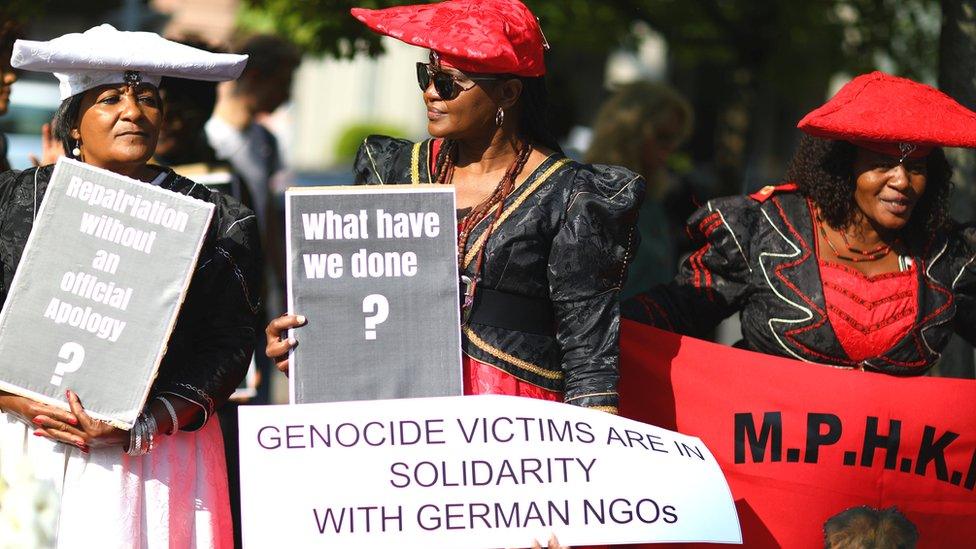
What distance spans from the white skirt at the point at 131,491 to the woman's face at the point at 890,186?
2.13m

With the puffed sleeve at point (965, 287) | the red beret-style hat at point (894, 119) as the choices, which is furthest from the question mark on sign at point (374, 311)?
the puffed sleeve at point (965, 287)

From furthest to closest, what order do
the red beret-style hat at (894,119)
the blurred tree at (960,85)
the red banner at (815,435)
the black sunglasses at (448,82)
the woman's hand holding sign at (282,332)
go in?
the blurred tree at (960,85) → the red banner at (815,435) → the red beret-style hat at (894,119) → the black sunglasses at (448,82) → the woman's hand holding sign at (282,332)

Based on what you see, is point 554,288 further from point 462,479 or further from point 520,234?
point 462,479

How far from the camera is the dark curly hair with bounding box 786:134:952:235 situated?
15.5ft

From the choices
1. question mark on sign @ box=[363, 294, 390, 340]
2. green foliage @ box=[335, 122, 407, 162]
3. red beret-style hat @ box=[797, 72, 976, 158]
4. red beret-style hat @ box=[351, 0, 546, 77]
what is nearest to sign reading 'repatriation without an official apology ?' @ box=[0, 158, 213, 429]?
question mark on sign @ box=[363, 294, 390, 340]

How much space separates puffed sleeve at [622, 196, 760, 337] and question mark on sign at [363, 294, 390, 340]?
117 centimetres

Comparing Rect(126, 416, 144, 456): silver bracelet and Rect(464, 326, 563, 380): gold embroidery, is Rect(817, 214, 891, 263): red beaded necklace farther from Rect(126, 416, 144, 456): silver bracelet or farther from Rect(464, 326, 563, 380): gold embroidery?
Rect(126, 416, 144, 456): silver bracelet

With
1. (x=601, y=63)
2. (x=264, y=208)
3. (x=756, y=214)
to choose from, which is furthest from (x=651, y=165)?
(x=601, y=63)

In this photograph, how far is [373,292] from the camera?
13.0ft

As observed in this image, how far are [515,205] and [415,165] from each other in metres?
0.39

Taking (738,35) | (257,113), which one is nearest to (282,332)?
(257,113)

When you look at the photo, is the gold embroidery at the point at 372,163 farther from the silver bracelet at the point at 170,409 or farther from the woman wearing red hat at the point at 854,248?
the woman wearing red hat at the point at 854,248

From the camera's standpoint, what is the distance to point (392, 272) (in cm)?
397

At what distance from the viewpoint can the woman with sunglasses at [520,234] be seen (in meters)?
4.04
